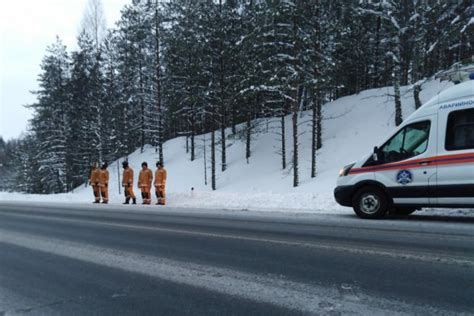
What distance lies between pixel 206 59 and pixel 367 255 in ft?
67.5

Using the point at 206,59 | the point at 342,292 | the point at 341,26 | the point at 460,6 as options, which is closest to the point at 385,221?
the point at 342,292

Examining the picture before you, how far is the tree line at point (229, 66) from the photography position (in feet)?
66.7

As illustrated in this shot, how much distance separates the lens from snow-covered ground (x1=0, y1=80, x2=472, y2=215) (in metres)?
16.4

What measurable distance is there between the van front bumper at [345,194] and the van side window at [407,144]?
103cm

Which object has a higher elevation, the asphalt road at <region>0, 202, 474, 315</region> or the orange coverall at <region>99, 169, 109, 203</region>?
the orange coverall at <region>99, 169, 109, 203</region>

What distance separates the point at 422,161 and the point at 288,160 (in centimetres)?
1644

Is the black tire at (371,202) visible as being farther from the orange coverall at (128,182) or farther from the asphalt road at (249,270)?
the orange coverall at (128,182)

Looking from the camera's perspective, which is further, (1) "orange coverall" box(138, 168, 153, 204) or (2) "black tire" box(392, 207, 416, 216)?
(1) "orange coverall" box(138, 168, 153, 204)

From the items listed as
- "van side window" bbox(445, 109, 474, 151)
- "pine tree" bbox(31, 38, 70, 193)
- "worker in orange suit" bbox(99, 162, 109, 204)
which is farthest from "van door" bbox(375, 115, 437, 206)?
"pine tree" bbox(31, 38, 70, 193)

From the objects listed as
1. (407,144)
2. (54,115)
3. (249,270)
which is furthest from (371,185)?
(54,115)

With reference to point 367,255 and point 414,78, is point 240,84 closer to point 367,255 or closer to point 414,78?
point 414,78

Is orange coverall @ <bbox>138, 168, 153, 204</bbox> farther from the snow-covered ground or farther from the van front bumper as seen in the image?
the van front bumper

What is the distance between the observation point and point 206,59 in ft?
80.1

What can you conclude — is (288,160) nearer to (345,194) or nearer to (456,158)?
(345,194)
